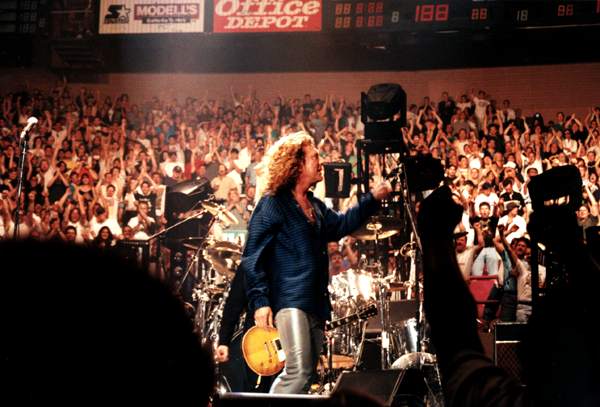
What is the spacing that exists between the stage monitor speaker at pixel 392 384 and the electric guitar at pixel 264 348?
→ 218 centimetres

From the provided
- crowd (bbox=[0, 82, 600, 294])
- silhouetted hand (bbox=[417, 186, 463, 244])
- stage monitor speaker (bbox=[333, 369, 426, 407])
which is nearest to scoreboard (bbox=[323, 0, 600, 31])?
crowd (bbox=[0, 82, 600, 294])

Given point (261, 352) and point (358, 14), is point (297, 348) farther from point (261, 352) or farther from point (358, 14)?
point (358, 14)

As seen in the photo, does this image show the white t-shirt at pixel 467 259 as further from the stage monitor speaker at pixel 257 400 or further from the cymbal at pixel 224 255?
the stage monitor speaker at pixel 257 400

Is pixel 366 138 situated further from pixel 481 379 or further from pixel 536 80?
pixel 536 80

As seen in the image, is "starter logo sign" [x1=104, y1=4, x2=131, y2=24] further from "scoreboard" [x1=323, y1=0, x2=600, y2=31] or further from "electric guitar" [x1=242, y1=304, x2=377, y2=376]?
"electric guitar" [x1=242, y1=304, x2=377, y2=376]

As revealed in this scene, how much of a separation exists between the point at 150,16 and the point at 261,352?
11104 mm

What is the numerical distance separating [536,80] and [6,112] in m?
10.3

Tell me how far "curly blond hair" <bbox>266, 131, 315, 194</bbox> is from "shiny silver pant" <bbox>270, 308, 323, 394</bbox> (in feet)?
2.13

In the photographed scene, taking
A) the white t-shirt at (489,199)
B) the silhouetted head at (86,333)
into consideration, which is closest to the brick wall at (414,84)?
the white t-shirt at (489,199)

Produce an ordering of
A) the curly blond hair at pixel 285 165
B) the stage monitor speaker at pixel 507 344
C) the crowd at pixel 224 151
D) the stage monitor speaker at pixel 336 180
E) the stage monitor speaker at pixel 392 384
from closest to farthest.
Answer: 1. the stage monitor speaker at pixel 392 384
2. the curly blond hair at pixel 285 165
3. the stage monitor speaker at pixel 507 344
4. the stage monitor speaker at pixel 336 180
5. the crowd at pixel 224 151

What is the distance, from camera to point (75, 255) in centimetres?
54

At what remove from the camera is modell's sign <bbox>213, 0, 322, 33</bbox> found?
49.1 feet

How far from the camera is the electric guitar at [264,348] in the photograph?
5582mm

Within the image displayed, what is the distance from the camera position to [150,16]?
1534 centimetres
